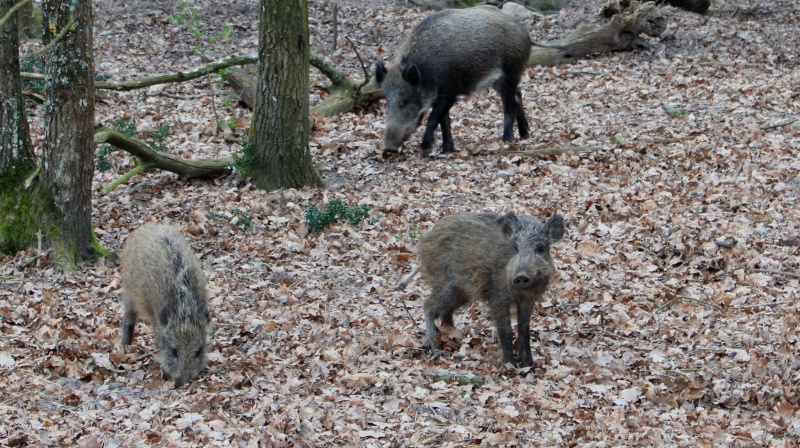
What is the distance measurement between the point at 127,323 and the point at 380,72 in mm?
6592

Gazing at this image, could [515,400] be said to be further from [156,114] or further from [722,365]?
[156,114]

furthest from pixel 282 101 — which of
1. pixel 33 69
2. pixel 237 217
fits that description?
pixel 33 69

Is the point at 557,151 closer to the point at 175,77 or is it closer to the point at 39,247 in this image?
the point at 175,77

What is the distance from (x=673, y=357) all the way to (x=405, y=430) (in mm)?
2296

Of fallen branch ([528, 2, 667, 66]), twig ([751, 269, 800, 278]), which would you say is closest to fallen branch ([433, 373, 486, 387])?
twig ([751, 269, 800, 278])

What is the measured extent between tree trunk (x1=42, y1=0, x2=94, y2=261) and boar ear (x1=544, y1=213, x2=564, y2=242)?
4.63 meters

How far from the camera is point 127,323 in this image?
735cm

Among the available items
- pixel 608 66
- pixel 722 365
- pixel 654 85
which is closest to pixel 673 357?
pixel 722 365

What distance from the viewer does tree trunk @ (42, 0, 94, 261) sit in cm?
818

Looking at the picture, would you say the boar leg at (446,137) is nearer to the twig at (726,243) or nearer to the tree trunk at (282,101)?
the tree trunk at (282,101)

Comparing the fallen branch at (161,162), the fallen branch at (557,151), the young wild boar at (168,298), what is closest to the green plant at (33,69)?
the fallen branch at (161,162)

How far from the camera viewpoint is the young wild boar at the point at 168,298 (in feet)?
21.5

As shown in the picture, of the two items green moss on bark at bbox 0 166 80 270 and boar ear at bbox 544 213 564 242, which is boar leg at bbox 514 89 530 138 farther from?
green moss on bark at bbox 0 166 80 270

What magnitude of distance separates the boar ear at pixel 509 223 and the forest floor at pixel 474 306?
1031 mm
